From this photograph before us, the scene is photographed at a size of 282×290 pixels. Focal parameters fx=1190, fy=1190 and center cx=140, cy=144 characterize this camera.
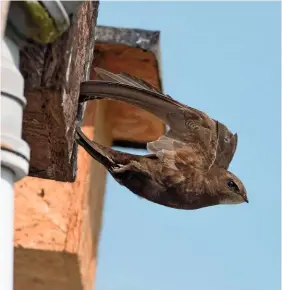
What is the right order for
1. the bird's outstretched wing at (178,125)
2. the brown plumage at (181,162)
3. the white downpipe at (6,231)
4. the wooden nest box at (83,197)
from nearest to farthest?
the white downpipe at (6,231)
the bird's outstretched wing at (178,125)
the brown plumage at (181,162)
the wooden nest box at (83,197)

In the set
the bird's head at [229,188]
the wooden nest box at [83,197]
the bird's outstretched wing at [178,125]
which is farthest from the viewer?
the wooden nest box at [83,197]

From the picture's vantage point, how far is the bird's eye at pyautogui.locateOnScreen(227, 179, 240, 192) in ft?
15.0

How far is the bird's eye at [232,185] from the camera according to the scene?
180 inches

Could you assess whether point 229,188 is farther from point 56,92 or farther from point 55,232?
point 56,92

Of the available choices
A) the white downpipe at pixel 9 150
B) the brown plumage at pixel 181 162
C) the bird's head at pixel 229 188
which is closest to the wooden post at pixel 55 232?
the bird's head at pixel 229 188

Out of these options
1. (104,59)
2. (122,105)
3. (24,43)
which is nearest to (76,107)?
(24,43)

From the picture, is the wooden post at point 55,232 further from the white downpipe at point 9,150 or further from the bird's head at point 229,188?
the white downpipe at point 9,150

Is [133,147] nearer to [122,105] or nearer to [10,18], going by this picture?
[122,105]

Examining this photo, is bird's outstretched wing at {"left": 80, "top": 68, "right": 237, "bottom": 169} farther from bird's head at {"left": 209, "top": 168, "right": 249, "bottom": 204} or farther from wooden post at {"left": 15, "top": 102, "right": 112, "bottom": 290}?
wooden post at {"left": 15, "top": 102, "right": 112, "bottom": 290}

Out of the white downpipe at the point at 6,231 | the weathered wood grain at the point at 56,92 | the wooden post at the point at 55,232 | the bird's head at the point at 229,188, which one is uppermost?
the weathered wood grain at the point at 56,92

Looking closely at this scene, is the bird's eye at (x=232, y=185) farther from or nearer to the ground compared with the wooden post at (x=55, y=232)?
farther from the ground

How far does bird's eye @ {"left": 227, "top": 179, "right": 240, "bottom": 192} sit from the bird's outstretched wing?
0.06m

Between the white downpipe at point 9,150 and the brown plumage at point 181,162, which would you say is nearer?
the white downpipe at point 9,150

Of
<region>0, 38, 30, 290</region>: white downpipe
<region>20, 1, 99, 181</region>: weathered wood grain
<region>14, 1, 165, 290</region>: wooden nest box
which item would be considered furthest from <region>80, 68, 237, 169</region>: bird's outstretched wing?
<region>0, 38, 30, 290</region>: white downpipe
